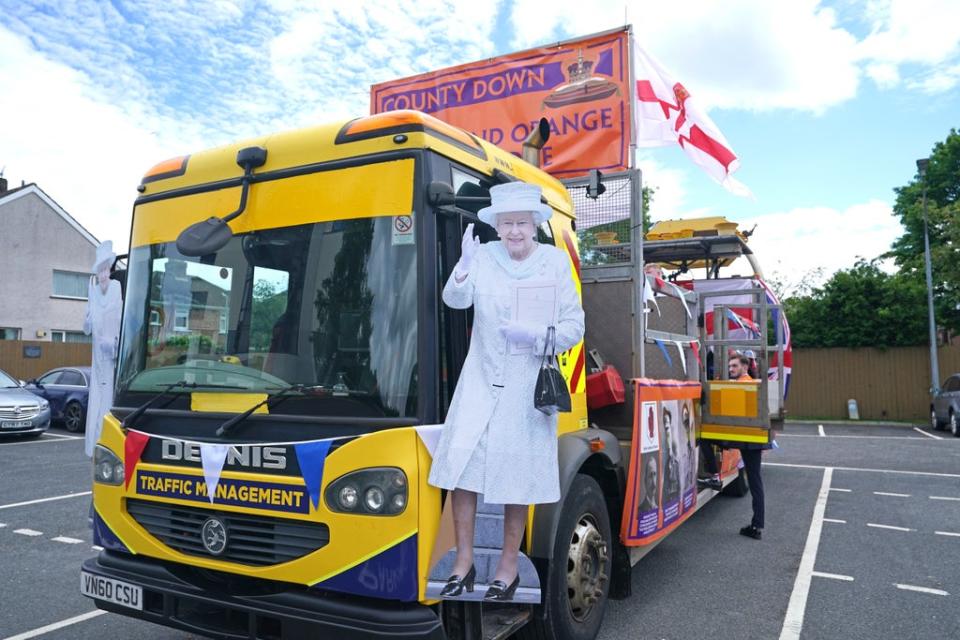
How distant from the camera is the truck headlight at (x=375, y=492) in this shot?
2678 millimetres

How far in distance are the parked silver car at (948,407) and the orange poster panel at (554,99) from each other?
638 inches

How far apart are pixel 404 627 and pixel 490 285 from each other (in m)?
1.40

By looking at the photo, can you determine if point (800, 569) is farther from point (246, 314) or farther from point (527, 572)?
point (246, 314)

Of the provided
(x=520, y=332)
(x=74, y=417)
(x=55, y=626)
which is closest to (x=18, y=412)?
(x=74, y=417)

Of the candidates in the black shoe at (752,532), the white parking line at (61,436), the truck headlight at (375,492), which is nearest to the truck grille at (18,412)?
the white parking line at (61,436)

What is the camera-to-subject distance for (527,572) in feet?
10.1

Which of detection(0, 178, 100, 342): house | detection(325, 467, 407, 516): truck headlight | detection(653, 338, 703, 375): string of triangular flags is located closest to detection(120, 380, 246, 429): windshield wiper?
detection(325, 467, 407, 516): truck headlight

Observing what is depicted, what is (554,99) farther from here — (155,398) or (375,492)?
(375,492)

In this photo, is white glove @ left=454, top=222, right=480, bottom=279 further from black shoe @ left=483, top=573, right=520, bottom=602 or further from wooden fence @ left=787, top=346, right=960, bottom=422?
wooden fence @ left=787, top=346, right=960, bottom=422

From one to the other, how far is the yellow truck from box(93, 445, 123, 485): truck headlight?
1cm

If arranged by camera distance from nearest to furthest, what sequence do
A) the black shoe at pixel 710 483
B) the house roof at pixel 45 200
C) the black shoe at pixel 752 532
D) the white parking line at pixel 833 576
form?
the white parking line at pixel 833 576, the black shoe at pixel 710 483, the black shoe at pixel 752 532, the house roof at pixel 45 200

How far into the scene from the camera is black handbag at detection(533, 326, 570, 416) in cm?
292

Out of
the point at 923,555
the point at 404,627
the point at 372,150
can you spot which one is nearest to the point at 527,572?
the point at 404,627

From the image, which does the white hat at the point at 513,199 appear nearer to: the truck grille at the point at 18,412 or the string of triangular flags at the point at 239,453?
the string of triangular flags at the point at 239,453
